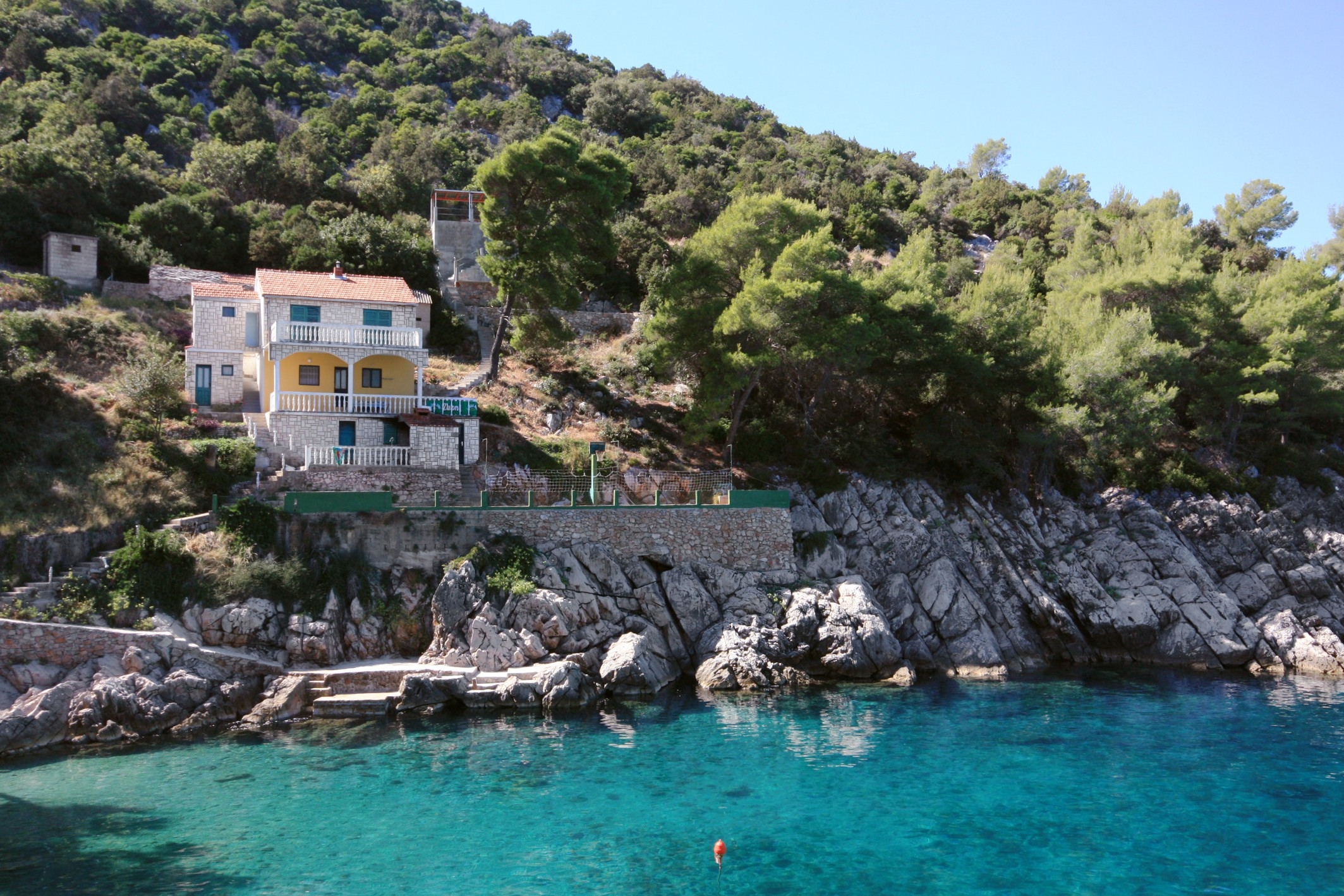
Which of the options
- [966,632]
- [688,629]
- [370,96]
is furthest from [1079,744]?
[370,96]

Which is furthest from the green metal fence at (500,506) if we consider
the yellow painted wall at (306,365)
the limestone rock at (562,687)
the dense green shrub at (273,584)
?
the yellow painted wall at (306,365)

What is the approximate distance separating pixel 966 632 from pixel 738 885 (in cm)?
1913

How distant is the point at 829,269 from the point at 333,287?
2030cm

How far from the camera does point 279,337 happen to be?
32.6 m

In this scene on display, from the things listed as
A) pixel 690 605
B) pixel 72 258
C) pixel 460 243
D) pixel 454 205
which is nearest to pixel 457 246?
pixel 460 243

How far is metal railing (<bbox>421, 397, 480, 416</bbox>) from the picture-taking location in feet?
111

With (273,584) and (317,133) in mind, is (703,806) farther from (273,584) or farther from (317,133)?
(317,133)

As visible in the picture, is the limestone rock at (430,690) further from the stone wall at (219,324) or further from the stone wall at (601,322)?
the stone wall at (601,322)

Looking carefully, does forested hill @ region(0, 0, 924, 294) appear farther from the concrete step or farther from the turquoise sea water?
the turquoise sea water

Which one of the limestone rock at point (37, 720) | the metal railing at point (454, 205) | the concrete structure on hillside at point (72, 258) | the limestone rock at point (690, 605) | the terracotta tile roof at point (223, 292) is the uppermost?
the metal railing at point (454, 205)

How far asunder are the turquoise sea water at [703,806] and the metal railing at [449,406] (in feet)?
44.2

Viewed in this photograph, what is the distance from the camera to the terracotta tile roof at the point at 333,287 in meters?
34.5

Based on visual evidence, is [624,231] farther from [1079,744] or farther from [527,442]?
[1079,744]

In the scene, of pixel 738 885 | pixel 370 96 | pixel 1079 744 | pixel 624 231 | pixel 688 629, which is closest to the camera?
Answer: pixel 738 885
